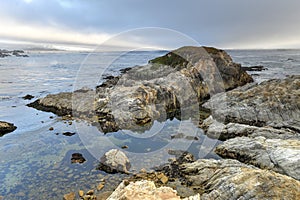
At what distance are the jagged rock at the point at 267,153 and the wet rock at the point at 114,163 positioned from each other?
25.8 feet

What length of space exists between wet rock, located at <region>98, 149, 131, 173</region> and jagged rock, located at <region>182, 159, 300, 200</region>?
4.63 meters

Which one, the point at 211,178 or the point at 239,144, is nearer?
the point at 211,178

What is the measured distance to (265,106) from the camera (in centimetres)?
2784

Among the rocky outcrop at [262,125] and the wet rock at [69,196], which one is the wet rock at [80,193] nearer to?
the wet rock at [69,196]

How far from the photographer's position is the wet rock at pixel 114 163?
55.6 ft

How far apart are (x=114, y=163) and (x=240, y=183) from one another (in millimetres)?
9264

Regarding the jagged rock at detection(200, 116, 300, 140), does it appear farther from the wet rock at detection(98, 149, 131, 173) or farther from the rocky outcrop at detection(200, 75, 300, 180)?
the wet rock at detection(98, 149, 131, 173)

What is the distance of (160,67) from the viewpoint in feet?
160

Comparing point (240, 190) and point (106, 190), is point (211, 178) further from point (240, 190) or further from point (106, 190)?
point (106, 190)

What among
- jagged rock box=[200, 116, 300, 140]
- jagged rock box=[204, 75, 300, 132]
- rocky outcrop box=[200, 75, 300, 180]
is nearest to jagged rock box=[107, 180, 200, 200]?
rocky outcrop box=[200, 75, 300, 180]

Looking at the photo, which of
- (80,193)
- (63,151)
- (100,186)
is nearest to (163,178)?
(100,186)

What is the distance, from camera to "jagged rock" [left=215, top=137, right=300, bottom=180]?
14.2m

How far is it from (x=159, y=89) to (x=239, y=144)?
57.5ft

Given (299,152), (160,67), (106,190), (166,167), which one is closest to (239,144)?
(299,152)
